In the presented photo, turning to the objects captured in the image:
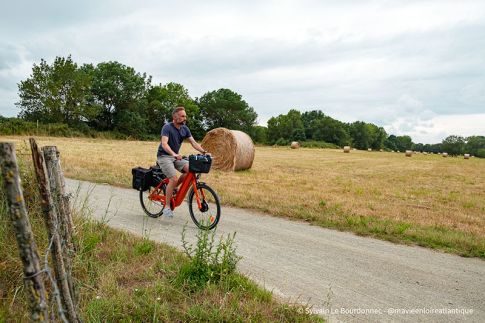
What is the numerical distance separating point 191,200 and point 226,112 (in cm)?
6876

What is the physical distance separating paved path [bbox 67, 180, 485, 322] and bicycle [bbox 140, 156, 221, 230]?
0.79ft

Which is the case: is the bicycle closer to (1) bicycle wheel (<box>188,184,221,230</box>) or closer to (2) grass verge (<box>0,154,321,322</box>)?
(1) bicycle wheel (<box>188,184,221,230</box>)

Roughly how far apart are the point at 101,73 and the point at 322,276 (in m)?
60.6

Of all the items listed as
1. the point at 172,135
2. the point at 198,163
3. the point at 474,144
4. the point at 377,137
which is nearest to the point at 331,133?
the point at 377,137

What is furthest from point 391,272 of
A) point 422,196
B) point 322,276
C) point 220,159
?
point 220,159

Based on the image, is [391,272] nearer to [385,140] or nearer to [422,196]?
[422,196]

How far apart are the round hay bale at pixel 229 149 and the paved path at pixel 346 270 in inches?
349

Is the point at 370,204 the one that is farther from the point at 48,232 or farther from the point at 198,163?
the point at 48,232

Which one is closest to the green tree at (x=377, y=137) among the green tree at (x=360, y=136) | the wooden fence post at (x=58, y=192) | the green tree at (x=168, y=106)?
the green tree at (x=360, y=136)

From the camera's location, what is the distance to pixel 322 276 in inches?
196

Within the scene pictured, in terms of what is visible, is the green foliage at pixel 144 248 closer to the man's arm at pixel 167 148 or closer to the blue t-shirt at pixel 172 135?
the man's arm at pixel 167 148

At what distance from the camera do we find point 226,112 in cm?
7538

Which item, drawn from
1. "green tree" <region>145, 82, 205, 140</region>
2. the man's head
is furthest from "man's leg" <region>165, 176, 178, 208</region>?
"green tree" <region>145, 82, 205, 140</region>

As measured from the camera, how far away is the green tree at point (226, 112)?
75.1 m
